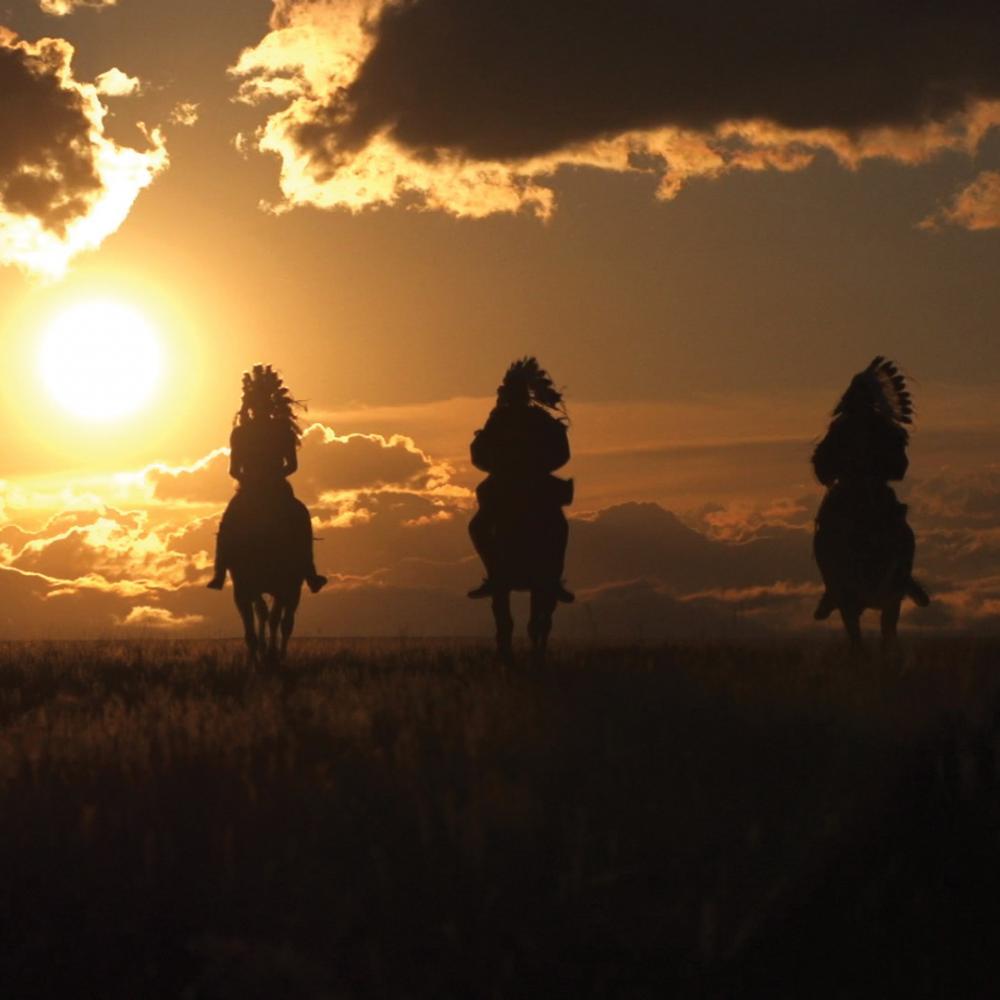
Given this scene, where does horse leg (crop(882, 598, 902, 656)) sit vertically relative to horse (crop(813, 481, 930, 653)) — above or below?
below

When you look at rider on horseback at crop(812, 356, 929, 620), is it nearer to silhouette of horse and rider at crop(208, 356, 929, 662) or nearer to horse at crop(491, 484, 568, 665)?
silhouette of horse and rider at crop(208, 356, 929, 662)

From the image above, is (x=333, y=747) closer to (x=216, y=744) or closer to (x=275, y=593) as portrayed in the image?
(x=216, y=744)

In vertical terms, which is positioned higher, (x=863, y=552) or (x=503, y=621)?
(x=863, y=552)

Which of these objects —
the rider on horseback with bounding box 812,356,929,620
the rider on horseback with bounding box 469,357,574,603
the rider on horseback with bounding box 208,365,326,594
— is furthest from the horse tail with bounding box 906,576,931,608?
the rider on horseback with bounding box 208,365,326,594

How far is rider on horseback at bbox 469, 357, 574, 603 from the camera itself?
52.7ft

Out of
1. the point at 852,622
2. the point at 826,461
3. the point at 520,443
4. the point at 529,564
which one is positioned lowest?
the point at 852,622

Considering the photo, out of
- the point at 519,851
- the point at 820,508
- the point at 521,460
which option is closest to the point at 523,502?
the point at 521,460

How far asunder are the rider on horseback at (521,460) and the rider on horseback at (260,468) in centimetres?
281

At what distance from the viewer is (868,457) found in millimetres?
15766

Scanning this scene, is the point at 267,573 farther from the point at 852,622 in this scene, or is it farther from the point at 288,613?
the point at 852,622

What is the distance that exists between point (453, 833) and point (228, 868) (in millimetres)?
1044

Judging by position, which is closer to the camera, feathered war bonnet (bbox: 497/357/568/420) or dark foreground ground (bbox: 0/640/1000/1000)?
dark foreground ground (bbox: 0/640/1000/1000)

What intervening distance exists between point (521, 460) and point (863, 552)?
12.3ft

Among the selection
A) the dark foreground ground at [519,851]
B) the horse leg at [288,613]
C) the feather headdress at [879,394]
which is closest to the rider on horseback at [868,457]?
the feather headdress at [879,394]
